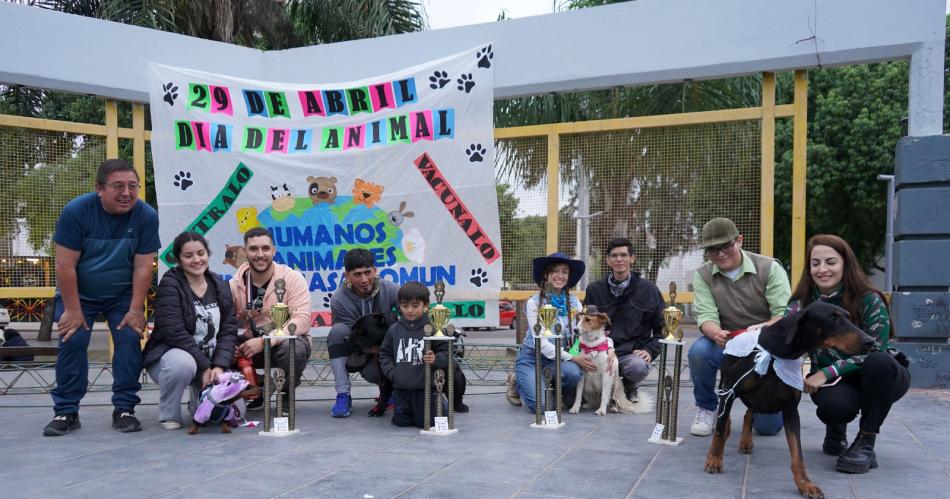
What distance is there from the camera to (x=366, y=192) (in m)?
7.41

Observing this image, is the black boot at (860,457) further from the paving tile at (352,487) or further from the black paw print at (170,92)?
the black paw print at (170,92)

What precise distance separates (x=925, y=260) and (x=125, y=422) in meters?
6.84

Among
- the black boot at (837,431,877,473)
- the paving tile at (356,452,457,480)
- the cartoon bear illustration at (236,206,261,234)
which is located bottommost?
the paving tile at (356,452,457,480)

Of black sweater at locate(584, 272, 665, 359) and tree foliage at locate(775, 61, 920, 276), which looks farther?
tree foliage at locate(775, 61, 920, 276)

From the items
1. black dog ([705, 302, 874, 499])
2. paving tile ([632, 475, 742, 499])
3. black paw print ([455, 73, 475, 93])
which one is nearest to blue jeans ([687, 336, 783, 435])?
black dog ([705, 302, 874, 499])

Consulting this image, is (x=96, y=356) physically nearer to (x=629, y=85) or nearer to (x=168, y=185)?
(x=168, y=185)

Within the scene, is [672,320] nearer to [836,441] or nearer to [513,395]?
[836,441]

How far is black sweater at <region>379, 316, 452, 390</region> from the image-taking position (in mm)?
4992

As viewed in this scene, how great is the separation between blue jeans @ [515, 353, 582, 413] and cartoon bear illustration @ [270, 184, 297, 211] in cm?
328

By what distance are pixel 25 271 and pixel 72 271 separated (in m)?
3.45

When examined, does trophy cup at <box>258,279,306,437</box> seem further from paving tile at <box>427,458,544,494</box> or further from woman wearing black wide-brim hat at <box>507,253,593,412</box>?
woman wearing black wide-brim hat at <box>507,253,593,412</box>

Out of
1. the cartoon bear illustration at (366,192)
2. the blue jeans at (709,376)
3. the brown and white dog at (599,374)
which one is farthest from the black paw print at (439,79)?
the blue jeans at (709,376)

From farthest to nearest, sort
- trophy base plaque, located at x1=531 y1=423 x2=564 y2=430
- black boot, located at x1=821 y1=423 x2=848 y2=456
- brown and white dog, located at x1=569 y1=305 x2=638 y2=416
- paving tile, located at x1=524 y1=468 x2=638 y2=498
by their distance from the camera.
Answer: brown and white dog, located at x1=569 y1=305 x2=638 y2=416
trophy base plaque, located at x1=531 y1=423 x2=564 y2=430
black boot, located at x1=821 y1=423 x2=848 y2=456
paving tile, located at x1=524 y1=468 x2=638 y2=498

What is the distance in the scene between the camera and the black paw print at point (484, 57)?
7.22 meters
